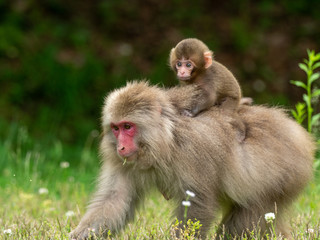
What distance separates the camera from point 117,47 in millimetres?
13352

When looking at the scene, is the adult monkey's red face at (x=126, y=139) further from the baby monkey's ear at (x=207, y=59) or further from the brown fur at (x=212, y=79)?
the baby monkey's ear at (x=207, y=59)

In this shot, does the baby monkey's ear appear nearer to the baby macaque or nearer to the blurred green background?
the baby macaque

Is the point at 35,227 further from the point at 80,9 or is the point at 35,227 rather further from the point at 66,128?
the point at 80,9

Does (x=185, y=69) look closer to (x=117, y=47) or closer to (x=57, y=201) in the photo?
(x=57, y=201)

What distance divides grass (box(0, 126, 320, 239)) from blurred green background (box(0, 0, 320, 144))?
1480 mm

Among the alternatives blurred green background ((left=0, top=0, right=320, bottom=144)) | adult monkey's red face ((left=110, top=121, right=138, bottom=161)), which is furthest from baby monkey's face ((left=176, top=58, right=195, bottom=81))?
blurred green background ((left=0, top=0, right=320, bottom=144))

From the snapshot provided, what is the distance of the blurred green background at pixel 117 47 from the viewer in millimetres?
12281

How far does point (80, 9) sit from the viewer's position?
13.6 meters

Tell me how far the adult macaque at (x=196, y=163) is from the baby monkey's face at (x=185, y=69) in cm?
28

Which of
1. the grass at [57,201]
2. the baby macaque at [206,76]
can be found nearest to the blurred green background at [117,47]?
the grass at [57,201]

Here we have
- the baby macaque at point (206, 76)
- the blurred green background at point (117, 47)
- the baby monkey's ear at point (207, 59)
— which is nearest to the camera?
the baby macaque at point (206, 76)

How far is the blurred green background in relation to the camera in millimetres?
12281

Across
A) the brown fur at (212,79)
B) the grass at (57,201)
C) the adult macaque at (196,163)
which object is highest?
the brown fur at (212,79)

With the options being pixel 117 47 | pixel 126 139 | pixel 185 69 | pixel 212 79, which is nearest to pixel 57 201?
pixel 126 139
